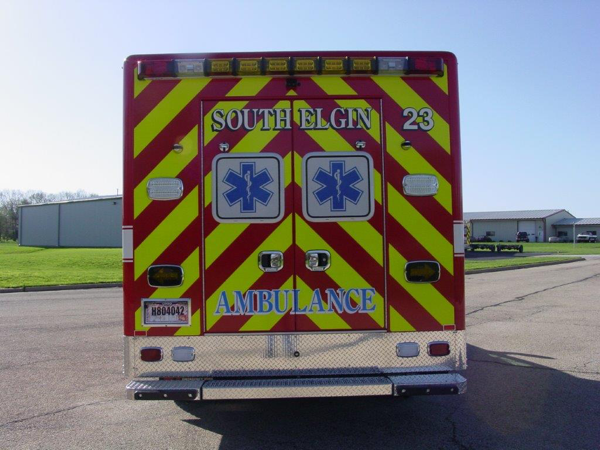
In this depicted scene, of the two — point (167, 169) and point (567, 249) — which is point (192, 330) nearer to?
point (167, 169)

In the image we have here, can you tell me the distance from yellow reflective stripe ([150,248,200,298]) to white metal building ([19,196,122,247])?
179 ft

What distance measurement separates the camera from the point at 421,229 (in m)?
4.29

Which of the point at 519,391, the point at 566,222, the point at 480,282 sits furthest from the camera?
the point at 566,222

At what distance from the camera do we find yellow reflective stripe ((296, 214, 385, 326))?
423 cm

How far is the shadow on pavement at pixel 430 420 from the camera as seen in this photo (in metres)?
4.41

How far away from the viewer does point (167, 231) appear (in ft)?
13.9

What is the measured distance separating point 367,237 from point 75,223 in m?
61.4

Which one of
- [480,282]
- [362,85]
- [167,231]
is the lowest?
[480,282]

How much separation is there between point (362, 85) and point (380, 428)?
285cm

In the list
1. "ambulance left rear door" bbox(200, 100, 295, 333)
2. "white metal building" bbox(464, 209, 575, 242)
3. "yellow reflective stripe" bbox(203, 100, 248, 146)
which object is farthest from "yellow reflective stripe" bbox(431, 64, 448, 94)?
"white metal building" bbox(464, 209, 575, 242)

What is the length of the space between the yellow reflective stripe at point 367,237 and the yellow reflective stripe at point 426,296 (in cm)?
10

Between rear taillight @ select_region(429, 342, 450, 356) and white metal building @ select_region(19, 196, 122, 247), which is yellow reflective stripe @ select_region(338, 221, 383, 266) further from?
white metal building @ select_region(19, 196, 122, 247)

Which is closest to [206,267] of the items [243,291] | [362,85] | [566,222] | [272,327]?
[243,291]

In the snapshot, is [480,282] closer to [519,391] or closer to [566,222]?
[519,391]
